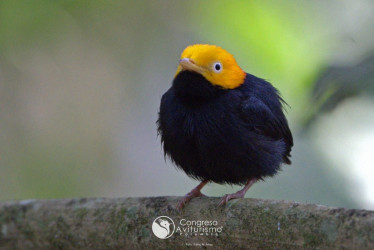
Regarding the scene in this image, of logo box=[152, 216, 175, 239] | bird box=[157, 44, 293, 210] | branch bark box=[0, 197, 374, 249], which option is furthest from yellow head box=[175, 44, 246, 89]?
logo box=[152, 216, 175, 239]

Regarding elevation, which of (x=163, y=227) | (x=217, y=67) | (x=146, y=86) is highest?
(x=146, y=86)

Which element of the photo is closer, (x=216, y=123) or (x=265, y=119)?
(x=216, y=123)

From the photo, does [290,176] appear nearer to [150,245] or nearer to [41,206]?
[150,245]

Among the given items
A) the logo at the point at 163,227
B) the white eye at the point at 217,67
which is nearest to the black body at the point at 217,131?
the white eye at the point at 217,67

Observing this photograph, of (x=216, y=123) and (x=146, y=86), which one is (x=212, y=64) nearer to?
(x=216, y=123)

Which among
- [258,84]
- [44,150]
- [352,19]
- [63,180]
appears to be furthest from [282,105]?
[44,150]

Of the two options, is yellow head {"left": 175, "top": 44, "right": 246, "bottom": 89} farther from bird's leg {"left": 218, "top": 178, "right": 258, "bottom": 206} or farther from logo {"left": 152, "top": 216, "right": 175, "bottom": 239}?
logo {"left": 152, "top": 216, "right": 175, "bottom": 239}

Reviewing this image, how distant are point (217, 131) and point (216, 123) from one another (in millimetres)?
56

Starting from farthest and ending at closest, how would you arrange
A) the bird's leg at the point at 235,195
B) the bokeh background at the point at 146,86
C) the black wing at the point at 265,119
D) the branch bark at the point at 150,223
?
the black wing at the point at 265,119, the bokeh background at the point at 146,86, the bird's leg at the point at 235,195, the branch bark at the point at 150,223

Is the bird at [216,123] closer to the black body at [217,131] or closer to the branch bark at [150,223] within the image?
the black body at [217,131]

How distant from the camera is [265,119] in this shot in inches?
146

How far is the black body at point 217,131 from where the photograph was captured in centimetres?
347

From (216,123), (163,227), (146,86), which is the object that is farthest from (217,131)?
(146,86)

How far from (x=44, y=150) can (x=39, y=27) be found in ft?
4.09
